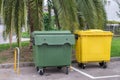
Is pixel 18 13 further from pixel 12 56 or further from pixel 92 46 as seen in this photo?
pixel 92 46

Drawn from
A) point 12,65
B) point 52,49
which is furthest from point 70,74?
point 12,65

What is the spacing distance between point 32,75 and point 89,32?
2.21 m

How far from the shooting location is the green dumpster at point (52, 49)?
8.96 m

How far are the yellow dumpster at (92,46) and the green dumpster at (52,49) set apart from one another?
752mm

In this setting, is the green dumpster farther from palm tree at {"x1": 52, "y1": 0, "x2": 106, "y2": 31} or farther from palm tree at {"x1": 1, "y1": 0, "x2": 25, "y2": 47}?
palm tree at {"x1": 1, "y1": 0, "x2": 25, "y2": 47}

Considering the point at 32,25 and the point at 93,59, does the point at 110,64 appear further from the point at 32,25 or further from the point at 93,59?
the point at 32,25

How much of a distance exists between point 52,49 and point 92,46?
1463 millimetres

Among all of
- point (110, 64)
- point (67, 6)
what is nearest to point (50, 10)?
point (67, 6)

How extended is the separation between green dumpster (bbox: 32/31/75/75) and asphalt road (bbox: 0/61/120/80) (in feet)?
0.95

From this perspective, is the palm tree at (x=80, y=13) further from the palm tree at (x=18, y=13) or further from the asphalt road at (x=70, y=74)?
the asphalt road at (x=70, y=74)

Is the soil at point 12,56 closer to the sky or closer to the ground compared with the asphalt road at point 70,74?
closer to the sky

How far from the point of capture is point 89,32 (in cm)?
988

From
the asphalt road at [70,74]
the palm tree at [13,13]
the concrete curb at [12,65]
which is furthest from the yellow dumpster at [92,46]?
the palm tree at [13,13]

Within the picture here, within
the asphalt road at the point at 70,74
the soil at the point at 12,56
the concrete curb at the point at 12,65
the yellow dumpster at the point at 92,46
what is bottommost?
the asphalt road at the point at 70,74
